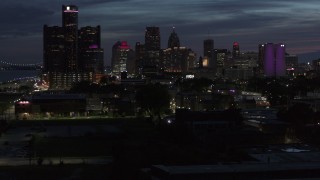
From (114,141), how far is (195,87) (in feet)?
81.8

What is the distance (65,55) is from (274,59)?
1004 inches

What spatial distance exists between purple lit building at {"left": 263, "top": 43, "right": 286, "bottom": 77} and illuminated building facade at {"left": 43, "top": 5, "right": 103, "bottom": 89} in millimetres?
20774

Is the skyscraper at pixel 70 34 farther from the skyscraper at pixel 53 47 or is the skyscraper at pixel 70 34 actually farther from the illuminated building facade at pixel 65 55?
the skyscraper at pixel 53 47

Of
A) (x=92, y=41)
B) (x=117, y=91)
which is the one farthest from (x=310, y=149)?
(x=92, y=41)

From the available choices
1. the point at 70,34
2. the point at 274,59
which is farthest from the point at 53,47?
the point at 274,59

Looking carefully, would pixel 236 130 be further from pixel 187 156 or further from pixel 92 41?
pixel 92 41

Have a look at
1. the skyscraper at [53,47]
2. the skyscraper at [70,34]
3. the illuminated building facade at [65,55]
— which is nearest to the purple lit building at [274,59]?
Answer: the illuminated building facade at [65,55]

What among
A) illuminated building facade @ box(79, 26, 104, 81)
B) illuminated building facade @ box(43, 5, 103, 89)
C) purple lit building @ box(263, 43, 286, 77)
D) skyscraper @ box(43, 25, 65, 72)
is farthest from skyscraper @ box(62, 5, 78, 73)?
purple lit building @ box(263, 43, 286, 77)

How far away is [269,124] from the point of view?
18391 mm

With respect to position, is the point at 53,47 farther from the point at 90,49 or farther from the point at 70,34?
the point at 90,49

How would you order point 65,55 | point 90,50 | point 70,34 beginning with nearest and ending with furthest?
point 65,55
point 70,34
point 90,50

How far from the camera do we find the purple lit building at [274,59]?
69562mm

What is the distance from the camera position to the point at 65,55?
2231 inches

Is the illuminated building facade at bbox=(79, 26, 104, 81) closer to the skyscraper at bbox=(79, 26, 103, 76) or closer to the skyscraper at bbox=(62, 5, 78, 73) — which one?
the skyscraper at bbox=(79, 26, 103, 76)
